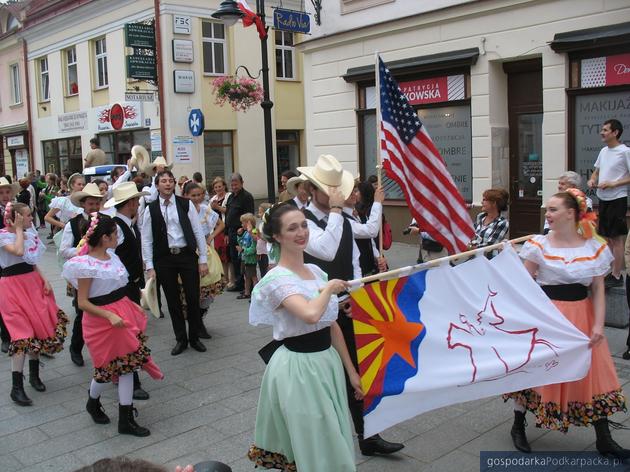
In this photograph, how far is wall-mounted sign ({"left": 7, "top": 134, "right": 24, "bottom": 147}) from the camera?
28558mm

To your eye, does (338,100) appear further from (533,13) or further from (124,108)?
(124,108)

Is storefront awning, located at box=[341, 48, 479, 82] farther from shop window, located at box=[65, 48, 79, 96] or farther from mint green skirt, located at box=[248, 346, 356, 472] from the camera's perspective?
shop window, located at box=[65, 48, 79, 96]

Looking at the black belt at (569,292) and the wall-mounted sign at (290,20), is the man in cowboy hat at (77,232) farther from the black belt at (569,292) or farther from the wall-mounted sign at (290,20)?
the wall-mounted sign at (290,20)

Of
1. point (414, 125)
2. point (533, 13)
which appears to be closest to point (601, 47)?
point (533, 13)

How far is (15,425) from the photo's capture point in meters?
5.33

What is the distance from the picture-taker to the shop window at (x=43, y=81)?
1064 inches

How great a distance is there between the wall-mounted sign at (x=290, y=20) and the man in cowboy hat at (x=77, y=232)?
6.86 m

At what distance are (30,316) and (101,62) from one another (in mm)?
19419

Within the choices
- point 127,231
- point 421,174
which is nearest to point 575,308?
point 421,174

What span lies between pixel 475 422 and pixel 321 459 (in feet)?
6.61

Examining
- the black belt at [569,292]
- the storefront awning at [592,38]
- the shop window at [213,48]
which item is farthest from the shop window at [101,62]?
the black belt at [569,292]

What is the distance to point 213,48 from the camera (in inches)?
832

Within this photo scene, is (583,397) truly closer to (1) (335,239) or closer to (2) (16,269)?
(1) (335,239)

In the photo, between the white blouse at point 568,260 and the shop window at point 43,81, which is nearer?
the white blouse at point 568,260
